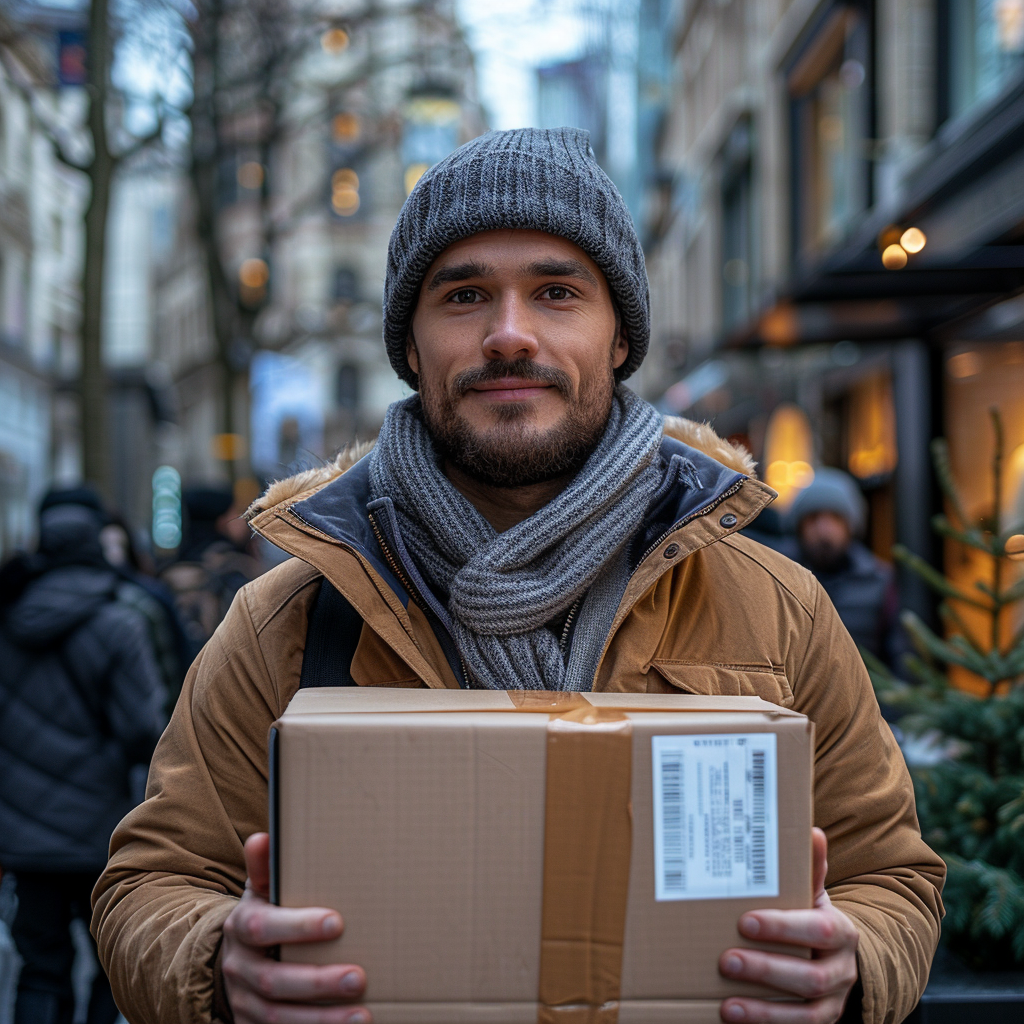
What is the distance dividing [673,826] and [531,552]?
0.65 m

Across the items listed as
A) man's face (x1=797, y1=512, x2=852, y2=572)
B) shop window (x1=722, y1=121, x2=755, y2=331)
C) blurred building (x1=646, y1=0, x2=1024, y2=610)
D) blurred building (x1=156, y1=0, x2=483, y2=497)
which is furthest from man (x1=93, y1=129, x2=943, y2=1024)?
shop window (x1=722, y1=121, x2=755, y2=331)

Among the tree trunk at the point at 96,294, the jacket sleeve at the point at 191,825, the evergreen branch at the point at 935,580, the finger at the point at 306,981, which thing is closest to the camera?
the finger at the point at 306,981

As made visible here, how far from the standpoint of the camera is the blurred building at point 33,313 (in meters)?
23.7

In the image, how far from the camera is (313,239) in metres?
54.1

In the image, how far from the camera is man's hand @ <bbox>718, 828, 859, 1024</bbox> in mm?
1345

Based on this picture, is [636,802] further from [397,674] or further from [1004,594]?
[1004,594]

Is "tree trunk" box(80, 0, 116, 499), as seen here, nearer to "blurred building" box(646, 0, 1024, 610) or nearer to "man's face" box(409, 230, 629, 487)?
"blurred building" box(646, 0, 1024, 610)

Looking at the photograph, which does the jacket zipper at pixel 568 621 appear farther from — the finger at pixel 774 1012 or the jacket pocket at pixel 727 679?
the finger at pixel 774 1012

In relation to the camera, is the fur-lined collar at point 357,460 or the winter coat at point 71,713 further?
Result: the winter coat at point 71,713

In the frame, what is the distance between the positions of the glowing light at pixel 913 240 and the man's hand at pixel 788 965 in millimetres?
5748

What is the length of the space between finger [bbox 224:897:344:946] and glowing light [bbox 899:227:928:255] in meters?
5.98

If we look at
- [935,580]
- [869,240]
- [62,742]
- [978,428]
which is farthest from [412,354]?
[978,428]

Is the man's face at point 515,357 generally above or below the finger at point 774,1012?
above

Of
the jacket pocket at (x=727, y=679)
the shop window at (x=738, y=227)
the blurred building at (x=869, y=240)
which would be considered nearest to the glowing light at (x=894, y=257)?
the blurred building at (x=869, y=240)
